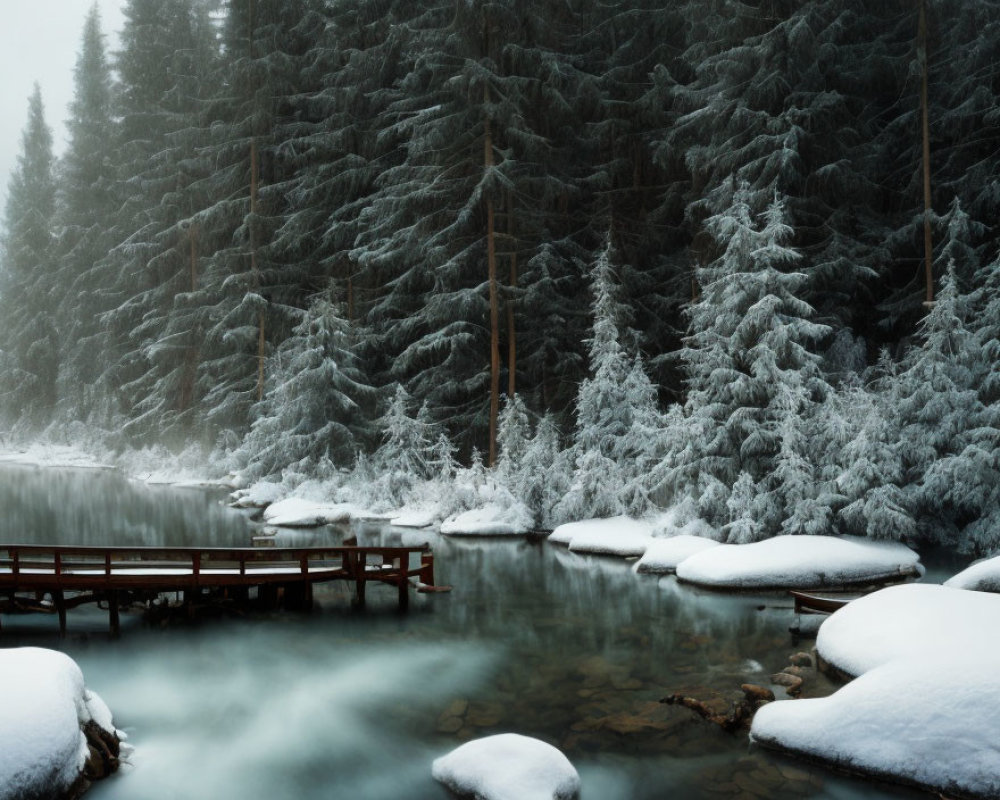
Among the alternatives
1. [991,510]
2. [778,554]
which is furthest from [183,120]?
[991,510]

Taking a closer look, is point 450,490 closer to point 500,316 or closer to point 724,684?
point 500,316

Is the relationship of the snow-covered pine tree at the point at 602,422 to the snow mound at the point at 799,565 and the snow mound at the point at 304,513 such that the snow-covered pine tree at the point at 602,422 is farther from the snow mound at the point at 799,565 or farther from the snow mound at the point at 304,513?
the snow mound at the point at 304,513

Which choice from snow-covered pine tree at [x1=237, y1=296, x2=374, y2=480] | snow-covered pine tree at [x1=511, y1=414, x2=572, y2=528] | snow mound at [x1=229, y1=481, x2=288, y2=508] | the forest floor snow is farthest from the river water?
snow-covered pine tree at [x1=237, y1=296, x2=374, y2=480]

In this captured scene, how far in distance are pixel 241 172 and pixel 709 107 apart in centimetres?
2310

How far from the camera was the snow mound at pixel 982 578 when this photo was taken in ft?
48.1

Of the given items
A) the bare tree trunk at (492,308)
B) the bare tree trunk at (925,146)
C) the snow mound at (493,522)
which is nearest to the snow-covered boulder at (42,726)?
the snow mound at (493,522)

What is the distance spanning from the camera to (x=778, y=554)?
18.2m

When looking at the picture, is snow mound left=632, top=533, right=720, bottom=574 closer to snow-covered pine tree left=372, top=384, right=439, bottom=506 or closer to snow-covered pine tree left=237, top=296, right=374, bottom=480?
snow-covered pine tree left=372, top=384, right=439, bottom=506

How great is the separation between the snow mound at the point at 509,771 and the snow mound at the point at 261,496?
78.5 feet

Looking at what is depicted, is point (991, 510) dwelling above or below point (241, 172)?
below

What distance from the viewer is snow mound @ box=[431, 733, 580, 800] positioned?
26.1ft

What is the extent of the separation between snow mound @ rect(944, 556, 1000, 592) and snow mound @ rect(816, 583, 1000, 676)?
2312 millimetres

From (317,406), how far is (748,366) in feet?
58.4

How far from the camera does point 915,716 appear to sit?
862 cm
